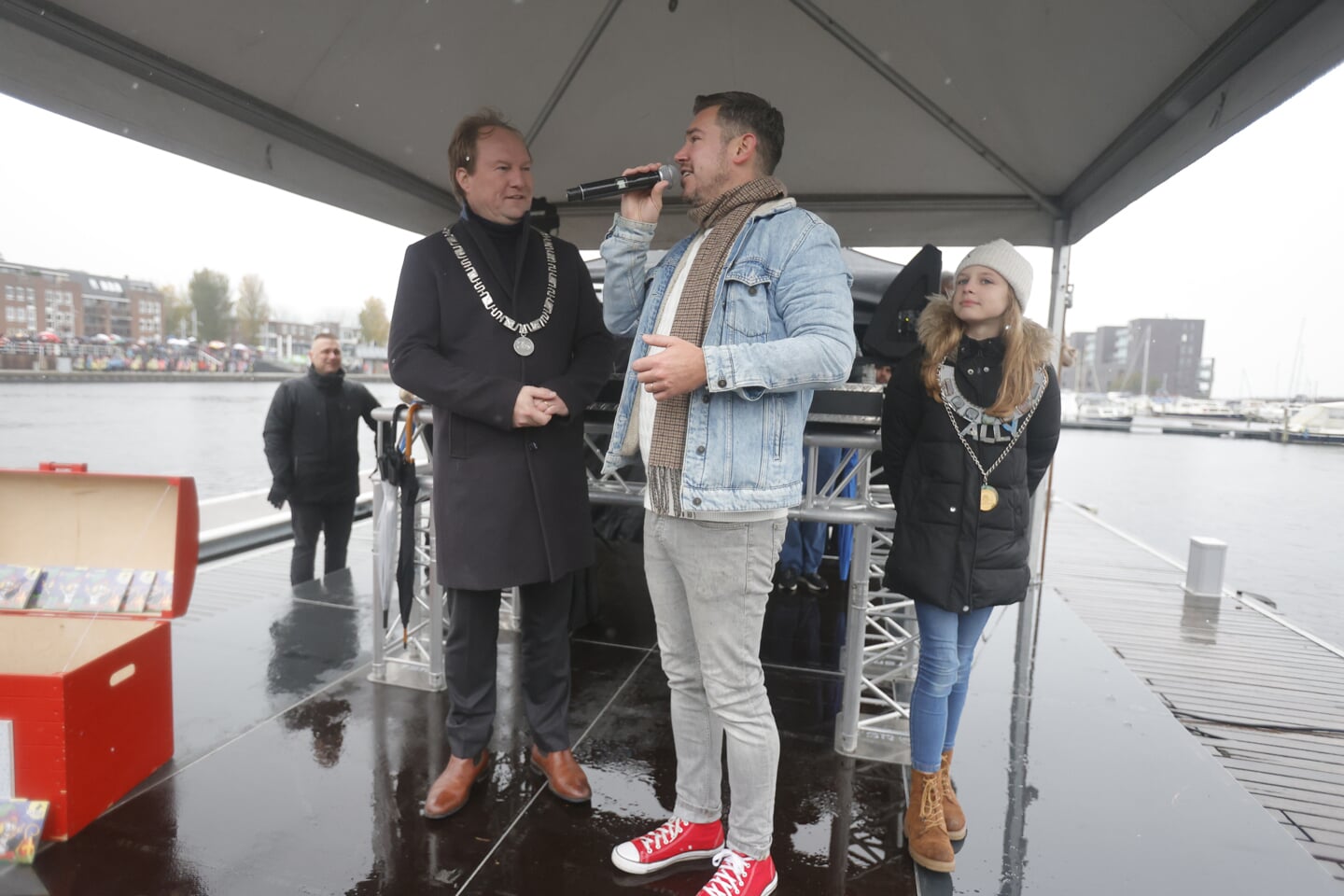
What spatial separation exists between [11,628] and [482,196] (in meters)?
2.01

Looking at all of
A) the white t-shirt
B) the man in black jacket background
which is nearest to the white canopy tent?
the man in black jacket background

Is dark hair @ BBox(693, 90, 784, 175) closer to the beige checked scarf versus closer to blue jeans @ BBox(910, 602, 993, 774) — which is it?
the beige checked scarf

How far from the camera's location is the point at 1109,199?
324 centimetres

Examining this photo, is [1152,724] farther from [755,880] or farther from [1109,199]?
[1109,199]

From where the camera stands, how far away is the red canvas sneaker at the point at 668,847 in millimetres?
1729

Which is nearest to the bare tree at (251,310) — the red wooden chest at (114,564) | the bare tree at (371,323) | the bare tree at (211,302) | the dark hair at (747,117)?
the bare tree at (211,302)

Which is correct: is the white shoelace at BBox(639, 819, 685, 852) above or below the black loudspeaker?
below

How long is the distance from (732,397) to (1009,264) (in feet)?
3.05

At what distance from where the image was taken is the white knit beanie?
1793 mm

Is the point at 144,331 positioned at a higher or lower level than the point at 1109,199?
lower

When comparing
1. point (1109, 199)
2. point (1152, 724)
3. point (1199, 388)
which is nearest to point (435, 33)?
point (1109, 199)

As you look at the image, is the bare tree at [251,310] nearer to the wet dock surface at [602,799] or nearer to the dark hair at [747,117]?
the wet dock surface at [602,799]

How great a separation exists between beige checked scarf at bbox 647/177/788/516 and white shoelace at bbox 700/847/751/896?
2.79 ft

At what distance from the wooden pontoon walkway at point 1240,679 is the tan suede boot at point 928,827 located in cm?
117
